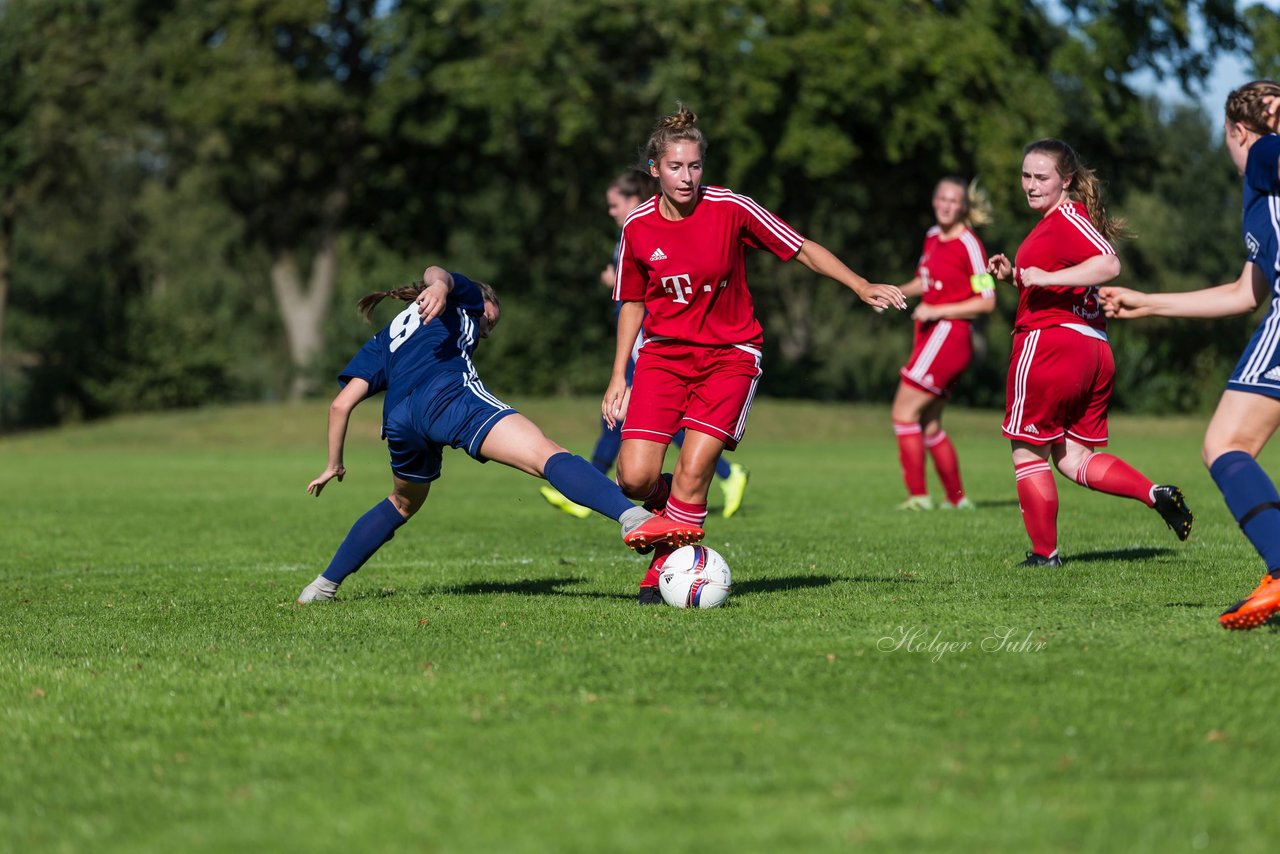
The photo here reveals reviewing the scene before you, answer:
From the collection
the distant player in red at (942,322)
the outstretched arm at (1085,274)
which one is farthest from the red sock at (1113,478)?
the distant player in red at (942,322)

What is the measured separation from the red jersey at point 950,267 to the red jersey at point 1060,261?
3.52 metres

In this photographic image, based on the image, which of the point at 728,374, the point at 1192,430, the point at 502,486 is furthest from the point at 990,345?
the point at 728,374

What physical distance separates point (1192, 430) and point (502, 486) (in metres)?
16.8

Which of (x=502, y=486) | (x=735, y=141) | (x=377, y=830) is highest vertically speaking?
(x=735, y=141)

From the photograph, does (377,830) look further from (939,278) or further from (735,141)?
(735,141)

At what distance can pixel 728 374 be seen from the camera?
723 cm

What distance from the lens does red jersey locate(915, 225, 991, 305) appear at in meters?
12.0

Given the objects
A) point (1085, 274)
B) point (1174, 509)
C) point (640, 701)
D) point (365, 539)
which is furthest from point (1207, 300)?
point (365, 539)

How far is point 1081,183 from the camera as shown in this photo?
820 cm

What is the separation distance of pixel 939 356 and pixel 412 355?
590cm

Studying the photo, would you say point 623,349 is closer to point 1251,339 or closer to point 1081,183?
point 1081,183

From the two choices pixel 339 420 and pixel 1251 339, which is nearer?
pixel 1251 339

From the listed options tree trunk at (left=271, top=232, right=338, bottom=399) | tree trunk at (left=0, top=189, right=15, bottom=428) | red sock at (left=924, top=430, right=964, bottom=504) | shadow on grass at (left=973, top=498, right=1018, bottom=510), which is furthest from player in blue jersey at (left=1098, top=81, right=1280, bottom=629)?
tree trunk at (left=0, top=189, right=15, bottom=428)

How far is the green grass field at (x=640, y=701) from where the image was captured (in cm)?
360
